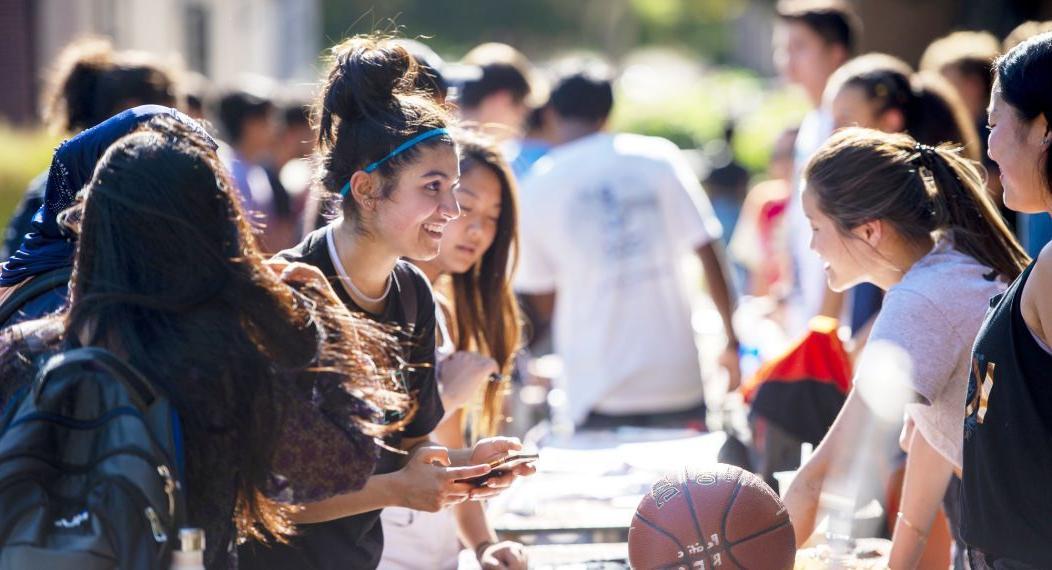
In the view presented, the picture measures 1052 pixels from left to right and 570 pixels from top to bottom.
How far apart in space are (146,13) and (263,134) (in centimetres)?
1038

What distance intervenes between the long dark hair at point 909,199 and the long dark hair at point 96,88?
107 inches

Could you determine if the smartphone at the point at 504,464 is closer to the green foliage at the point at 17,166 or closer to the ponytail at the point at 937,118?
the ponytail at the point at 937,118

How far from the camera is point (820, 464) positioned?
11.3 feet

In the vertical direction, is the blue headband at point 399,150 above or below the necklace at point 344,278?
above

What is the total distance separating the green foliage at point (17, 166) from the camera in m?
12.0

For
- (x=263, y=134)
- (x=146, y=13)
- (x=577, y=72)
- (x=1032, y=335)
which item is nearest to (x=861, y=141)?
(x=1032, y=335)

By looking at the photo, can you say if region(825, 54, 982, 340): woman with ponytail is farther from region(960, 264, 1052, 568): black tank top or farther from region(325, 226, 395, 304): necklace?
region(325, 226, 395, 304): necklace

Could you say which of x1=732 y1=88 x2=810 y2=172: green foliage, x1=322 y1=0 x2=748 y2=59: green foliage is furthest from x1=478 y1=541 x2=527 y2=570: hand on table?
x1=322 y1=0 x2=748 y2=59: green foliage

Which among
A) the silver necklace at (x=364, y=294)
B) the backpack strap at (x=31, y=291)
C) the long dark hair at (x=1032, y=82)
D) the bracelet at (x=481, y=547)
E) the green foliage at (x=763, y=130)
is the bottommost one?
the green foliage at (x=763, y=130)

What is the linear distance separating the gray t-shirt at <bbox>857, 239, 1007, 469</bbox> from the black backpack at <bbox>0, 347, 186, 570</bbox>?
6.11ft

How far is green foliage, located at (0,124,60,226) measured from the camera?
12023mm

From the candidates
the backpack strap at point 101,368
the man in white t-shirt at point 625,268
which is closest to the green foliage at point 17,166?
the man in white t-shirt at point 625,268

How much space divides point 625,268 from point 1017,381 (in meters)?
3.26

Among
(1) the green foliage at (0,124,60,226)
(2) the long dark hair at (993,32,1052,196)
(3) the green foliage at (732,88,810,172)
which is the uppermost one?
(2) the long dark hair at (993,32,1052,196)
